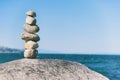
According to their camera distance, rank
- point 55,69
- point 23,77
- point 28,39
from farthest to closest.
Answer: point 28,39 → point 55,69 → point 23,77

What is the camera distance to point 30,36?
1388cm

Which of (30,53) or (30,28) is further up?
(30,28)

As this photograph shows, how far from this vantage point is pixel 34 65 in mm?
12922

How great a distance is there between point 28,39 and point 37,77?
1.93 m

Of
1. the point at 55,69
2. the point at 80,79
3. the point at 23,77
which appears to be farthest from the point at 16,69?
the point at 80,79

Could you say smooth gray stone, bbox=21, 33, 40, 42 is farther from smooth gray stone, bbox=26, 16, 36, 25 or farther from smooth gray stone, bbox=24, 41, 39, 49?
smooth gray stone, bbox=26, 16, 36, 25

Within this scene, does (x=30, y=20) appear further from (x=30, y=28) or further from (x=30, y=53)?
(x=30, y=53)

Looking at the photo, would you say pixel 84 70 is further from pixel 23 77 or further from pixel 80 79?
pixel 23 77

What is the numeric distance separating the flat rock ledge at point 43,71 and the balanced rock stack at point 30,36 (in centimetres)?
60

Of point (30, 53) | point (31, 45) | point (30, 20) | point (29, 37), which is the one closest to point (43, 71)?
point (30, 53)

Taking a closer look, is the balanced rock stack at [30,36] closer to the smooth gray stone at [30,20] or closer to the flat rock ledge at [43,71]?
the smooth gray stone at [30,20]

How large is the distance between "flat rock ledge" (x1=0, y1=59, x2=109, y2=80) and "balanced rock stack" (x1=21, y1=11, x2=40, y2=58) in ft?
1.95

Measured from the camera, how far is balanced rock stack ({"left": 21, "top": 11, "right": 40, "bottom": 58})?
13.9 m

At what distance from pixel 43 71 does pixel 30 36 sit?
1594 mm
